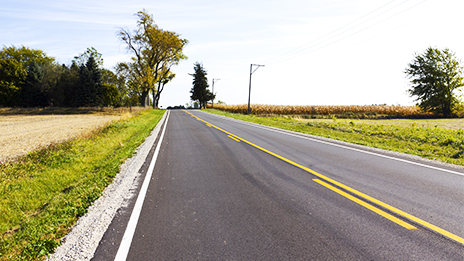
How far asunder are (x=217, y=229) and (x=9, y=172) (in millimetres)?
7115

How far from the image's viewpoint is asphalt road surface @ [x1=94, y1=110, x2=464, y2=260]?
295 cm

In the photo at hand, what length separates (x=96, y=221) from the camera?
3738mm

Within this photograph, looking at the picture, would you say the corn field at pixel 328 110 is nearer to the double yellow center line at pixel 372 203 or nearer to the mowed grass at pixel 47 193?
the mowed grass at pixel 47 193

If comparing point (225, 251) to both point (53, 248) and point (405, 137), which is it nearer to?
point (53, 248)

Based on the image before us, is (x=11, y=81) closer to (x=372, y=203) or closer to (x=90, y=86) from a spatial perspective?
(x=90, y=86)

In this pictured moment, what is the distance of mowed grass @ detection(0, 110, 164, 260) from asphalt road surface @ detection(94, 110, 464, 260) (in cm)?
82

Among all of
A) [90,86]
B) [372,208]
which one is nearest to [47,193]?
[372,208]

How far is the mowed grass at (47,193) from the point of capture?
3.23 m

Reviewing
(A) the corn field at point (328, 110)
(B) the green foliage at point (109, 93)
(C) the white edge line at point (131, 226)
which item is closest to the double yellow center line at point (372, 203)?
(C) the white edge line at point (131, 226)

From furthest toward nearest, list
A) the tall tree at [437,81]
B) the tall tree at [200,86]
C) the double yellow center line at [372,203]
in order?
1. the tall tree at [200,86]
2. the tall tree at [437,81]
3. the double yellow center line at [372,203]

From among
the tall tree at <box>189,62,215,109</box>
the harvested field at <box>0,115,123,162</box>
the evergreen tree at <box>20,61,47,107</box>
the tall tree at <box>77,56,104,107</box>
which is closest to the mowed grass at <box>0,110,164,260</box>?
the harvested field at <box>0,115,123,162</box>

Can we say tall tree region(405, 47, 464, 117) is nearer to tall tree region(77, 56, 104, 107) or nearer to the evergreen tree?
tall tree region(77, 56, 104, 107)

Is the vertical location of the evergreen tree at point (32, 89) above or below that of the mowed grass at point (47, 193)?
above

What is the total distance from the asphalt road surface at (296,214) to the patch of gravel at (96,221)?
0.51 ft
